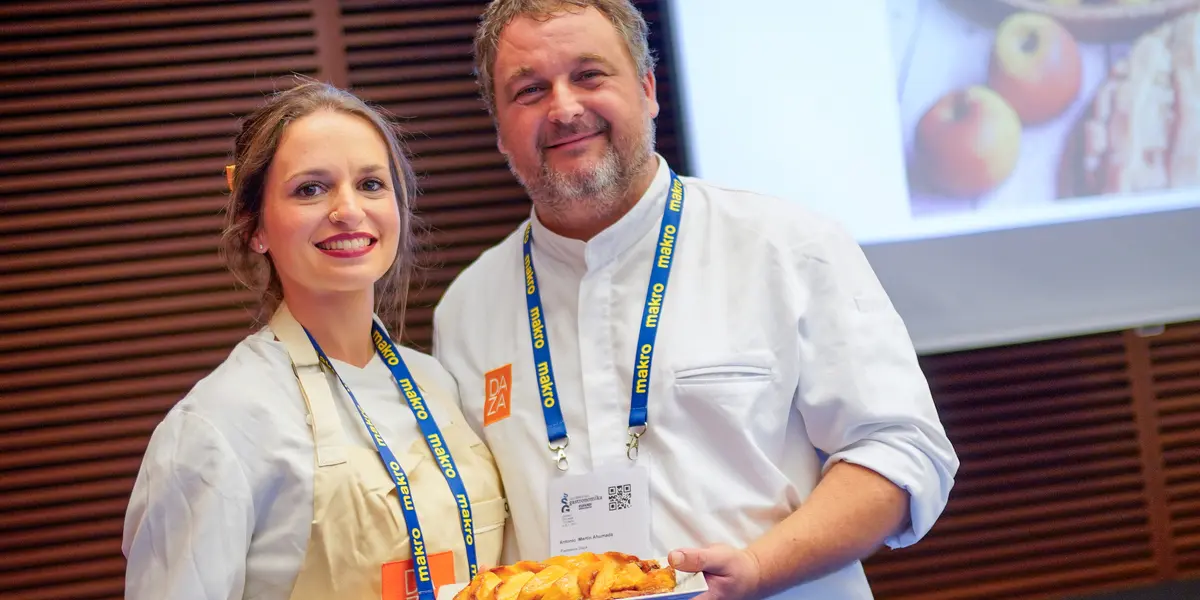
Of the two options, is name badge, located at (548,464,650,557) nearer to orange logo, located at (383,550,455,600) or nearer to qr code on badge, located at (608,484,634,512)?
qr code on badge, located at (608,484,634,512)

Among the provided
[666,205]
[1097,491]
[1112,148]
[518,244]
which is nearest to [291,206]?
[518,244]

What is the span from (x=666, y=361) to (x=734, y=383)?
0.14 m

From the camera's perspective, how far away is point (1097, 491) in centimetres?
408

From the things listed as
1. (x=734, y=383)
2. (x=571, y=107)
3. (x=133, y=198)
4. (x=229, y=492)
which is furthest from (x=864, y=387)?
(x=133, y=198)

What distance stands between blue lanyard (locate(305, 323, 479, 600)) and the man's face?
47 centimetres

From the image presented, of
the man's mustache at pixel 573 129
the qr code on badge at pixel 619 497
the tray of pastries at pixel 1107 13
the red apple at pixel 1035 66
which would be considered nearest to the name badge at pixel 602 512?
the qr code on badge at pixel 619 497

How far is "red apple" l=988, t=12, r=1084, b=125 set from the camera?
3.27 meters

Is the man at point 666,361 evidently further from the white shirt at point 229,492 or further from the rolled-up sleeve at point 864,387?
the white shirt at point 229,492

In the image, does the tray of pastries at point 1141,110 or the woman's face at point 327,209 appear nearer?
the woman's face at point 327,209

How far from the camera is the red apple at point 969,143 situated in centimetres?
326

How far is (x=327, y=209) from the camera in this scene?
193 cm

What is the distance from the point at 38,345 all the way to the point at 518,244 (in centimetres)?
217

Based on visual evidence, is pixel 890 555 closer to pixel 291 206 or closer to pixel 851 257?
pixel 851 257

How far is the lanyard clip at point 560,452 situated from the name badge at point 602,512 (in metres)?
0.03
